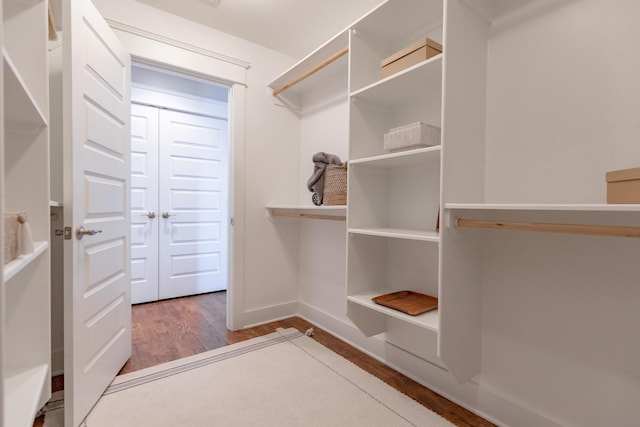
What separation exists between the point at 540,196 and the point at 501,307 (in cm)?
57

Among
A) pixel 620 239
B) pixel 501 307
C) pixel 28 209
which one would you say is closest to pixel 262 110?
pixel 28 209

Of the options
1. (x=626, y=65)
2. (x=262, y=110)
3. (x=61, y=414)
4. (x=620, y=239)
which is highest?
(x=262, y=110)

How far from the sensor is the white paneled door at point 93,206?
1.46 m

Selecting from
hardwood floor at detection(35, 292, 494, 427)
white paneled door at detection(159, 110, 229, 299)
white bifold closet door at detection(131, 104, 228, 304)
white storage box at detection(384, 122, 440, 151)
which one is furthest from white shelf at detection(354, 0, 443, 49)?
white bifold closet door at detection(131, 104, 228, 304)

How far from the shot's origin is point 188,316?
3012mm

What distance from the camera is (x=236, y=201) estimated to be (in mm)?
2674

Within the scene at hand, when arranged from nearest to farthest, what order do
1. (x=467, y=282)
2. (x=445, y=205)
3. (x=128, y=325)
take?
1. (x=445, y=205)
2. (x=467, y=282)
3. (x=128, y=325)

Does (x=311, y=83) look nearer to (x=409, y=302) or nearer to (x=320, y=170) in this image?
(x=320, y=170)

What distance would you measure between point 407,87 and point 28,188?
176 centimetres

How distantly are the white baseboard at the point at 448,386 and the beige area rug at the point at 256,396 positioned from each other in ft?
0.65

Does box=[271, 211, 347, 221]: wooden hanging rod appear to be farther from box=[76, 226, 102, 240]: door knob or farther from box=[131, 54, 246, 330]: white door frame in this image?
box=[76, 226, 102, 240]: door knob

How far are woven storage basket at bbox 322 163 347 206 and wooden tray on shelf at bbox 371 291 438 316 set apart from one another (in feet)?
2.30

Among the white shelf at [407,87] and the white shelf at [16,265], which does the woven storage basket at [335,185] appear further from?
the white shelf at [16,265]

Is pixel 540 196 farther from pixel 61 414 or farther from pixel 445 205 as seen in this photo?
pixel 61 414
